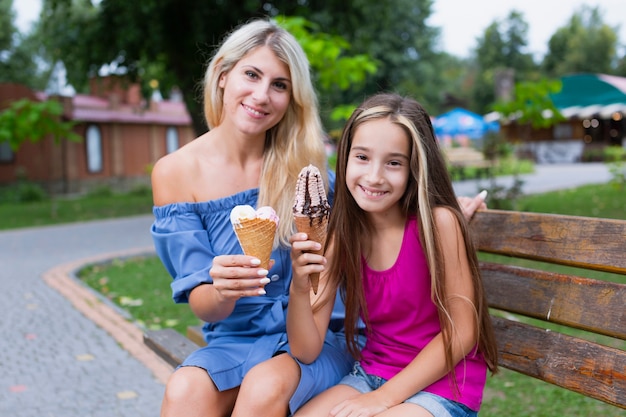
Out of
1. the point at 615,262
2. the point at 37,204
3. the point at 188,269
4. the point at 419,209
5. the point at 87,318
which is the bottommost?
the point at 37,204

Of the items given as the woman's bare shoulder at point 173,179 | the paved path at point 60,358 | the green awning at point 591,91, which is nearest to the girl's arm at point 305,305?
the woman's bare shoulder at point 173,179

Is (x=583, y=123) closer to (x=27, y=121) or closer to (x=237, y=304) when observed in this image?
(x=27, y=121)

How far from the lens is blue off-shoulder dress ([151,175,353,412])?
7.05ft

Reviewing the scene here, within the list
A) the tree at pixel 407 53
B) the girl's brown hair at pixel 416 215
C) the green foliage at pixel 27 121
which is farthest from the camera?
the tree at pixel 407 53

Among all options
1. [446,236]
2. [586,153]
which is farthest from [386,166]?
[586,153]

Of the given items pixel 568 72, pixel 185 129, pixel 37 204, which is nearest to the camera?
pixel 37 204

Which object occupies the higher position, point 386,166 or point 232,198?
point 386,166

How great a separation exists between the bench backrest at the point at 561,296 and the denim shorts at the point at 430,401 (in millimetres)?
370

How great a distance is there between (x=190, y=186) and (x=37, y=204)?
60.5ft

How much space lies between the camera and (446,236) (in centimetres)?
203

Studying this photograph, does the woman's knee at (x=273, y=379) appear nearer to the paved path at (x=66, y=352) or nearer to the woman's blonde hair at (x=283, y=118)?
the woman's blonde hair at (x=283, y=118)

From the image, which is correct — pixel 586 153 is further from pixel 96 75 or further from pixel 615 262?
pixel 615 262

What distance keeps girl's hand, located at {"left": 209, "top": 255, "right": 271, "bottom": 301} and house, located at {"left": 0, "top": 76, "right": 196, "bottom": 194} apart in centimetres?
2171

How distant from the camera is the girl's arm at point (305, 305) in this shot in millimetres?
1801
